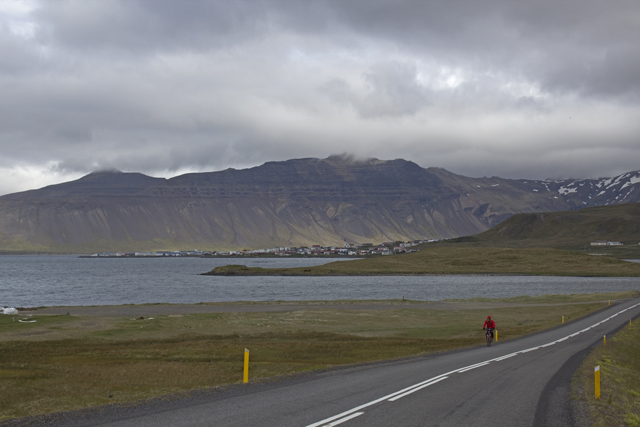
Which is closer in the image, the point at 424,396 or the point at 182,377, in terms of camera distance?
the point at 424,396

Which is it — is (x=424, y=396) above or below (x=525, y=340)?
above

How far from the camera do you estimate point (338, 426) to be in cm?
1306

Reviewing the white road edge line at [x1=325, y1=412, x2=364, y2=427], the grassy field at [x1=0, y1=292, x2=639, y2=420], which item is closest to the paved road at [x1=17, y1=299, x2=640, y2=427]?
the white road edge line at [x1=325, y1=412, x2=364, y2=427]

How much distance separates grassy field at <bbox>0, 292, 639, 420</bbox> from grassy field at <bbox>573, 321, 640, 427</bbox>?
816cm

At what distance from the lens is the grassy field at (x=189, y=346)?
20.1 m

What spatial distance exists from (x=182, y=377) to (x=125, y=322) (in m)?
27.8

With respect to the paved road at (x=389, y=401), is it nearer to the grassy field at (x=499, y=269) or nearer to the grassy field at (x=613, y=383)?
the grassy field at (x=613, y=383)

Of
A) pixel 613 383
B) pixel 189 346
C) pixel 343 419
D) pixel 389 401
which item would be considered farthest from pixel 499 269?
pixel 343 419

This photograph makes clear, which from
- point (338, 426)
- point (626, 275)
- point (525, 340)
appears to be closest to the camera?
point (338, 426)

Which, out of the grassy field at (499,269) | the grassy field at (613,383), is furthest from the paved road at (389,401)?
the grassy field at (499,269)

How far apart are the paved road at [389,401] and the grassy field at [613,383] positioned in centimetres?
70

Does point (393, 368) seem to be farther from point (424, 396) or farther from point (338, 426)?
point (338, 426)

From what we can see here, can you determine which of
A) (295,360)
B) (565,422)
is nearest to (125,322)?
(295,360)

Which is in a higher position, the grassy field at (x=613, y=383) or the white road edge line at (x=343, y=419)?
the white road edge line at (x=343, y=419)
